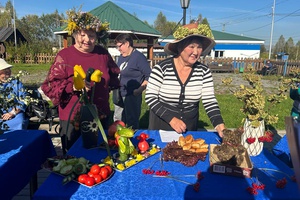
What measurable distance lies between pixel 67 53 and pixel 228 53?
27.2m

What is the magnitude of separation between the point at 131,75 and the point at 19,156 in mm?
2482

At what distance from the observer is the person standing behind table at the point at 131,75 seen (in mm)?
4086

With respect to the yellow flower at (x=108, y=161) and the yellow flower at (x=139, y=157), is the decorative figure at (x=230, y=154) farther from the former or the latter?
the yellow flower at (x=108, y=161)

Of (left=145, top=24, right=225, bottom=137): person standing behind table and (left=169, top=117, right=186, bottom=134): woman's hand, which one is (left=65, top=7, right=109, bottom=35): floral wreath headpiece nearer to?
(left=145, top=24, right=225, bottom=137): person standing behind table

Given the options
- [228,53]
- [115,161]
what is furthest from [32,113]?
[228,53]

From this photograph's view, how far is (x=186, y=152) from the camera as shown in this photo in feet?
5.67

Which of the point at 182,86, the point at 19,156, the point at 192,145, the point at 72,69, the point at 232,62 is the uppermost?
the point at 232,62

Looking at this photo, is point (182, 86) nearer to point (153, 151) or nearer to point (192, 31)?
point (192, 31)

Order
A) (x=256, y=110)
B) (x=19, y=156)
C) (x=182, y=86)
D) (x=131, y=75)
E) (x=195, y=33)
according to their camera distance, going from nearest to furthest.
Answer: (x=256, y=110)
(x=19, y=156)
(x=195, y=33)
(x=182, y=86)
(x=131, y=75)

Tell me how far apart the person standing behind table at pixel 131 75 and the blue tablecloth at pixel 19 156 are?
191 centimetres

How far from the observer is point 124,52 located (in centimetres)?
418

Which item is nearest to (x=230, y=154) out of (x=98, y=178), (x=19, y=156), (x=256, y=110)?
(x=256, y=110)

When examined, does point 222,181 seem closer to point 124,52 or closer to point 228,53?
point 124,52

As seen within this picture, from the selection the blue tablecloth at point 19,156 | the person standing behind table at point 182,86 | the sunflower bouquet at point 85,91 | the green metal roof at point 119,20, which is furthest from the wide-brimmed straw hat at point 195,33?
the green metal roof at point 119,20
